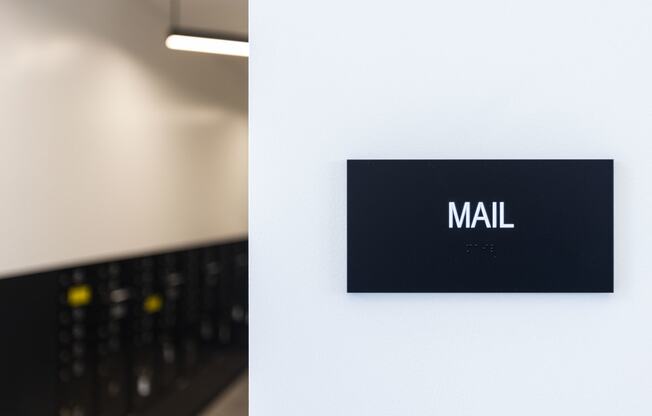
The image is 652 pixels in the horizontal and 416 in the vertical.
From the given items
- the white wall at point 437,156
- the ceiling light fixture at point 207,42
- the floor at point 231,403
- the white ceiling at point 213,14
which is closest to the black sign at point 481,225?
the white wall at point 437,156

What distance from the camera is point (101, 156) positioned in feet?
9.55

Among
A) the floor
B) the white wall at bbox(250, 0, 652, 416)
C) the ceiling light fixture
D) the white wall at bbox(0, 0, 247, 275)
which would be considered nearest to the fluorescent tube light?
the ceiling light fixture

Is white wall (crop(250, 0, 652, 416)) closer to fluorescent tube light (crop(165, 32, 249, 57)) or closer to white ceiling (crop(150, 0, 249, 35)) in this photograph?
fluorescent tube light (crop(165, 32, 249, 57))

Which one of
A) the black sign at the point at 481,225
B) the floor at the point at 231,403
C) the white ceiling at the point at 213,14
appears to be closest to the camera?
the black sign at the point at 481,225

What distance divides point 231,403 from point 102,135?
2.21 m

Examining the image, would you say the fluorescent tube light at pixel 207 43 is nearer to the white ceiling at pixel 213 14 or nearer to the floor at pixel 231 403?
the white ceiling at pixel 213 14

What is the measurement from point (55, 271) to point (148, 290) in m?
1.02

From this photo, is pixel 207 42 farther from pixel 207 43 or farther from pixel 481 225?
pixel 481 225

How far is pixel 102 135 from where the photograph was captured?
2.92m

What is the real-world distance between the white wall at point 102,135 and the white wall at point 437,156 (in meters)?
1.58

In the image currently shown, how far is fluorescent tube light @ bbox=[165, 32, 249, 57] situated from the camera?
2.94 metres

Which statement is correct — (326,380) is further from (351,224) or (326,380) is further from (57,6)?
(57,6)

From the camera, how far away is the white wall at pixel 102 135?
2.32 meters

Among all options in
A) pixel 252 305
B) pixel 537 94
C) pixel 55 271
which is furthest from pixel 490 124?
pixel 55 271
